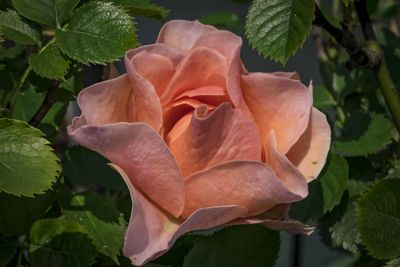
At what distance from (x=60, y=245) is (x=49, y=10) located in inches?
9.3

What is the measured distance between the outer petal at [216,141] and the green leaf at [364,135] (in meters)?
0.37

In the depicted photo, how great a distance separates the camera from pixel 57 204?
33.6 inches

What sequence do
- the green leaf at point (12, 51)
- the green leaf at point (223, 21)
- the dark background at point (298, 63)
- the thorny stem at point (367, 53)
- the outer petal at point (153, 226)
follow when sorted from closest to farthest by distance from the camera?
the outer petal at point (153, 226), the green leaf at point (12, 51), the thorny stem at point (367, 53), the green leaf at point (223, 21), the dark background at point (298, 63)

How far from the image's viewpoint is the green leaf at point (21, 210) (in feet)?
2.54

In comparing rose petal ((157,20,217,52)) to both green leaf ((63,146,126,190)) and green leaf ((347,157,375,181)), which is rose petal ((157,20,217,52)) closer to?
green leaf ((63,146,126,190))

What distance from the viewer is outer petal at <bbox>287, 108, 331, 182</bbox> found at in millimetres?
702

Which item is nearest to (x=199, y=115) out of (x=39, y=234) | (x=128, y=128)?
(x=128, y=128)

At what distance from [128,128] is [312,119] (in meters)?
0.19

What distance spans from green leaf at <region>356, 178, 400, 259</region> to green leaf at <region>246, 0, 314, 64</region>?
0.16m

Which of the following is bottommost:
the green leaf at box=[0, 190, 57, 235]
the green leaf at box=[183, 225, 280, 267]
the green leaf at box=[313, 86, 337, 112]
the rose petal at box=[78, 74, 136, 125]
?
the green leaf at box=[313, 86, 337, 112]

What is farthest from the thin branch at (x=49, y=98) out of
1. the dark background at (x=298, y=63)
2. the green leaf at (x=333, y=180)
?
the dark background at (x=298, y=63)

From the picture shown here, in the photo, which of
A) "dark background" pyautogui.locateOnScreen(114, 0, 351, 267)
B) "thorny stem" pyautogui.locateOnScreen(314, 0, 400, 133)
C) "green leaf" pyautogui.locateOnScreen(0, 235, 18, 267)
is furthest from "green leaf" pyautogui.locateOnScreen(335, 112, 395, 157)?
"dark background" pyautogui.locateOnScreen(114, 0, 351, 267)

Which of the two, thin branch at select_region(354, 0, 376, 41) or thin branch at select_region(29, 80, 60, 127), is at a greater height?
thin branch at select_region(29, 80, 60, 127)

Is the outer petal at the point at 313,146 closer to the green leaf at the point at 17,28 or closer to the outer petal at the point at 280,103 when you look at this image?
the outer petal at the point at 280,103
